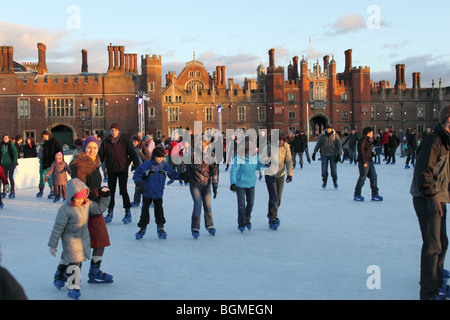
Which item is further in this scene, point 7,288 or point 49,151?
point 49,151

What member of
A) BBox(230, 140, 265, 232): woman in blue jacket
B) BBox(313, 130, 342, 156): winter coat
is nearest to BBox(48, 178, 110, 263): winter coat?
BBox(230, 140, 265, 232): woman in blue jacket

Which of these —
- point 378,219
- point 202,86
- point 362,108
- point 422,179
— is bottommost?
point 378,219

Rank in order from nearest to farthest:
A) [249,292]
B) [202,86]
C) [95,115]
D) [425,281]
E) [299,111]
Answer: [425,281], [249,292], [95,115], [299,111], [202,86]

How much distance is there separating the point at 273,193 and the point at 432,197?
10.9ft

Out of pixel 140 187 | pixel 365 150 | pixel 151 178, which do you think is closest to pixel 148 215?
pixel 140 187

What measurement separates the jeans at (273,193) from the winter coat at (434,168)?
304 cm

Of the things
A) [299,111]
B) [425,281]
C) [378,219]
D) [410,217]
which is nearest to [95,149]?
[425,281]

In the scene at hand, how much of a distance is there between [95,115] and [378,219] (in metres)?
37.2

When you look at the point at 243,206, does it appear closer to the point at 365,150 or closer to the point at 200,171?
the point at 200,171

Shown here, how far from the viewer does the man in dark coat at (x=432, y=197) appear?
3.52 metres

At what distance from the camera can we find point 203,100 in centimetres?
4709

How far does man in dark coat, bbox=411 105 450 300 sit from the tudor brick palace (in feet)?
126

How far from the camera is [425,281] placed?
3516mm

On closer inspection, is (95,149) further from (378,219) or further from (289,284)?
(378,219)
